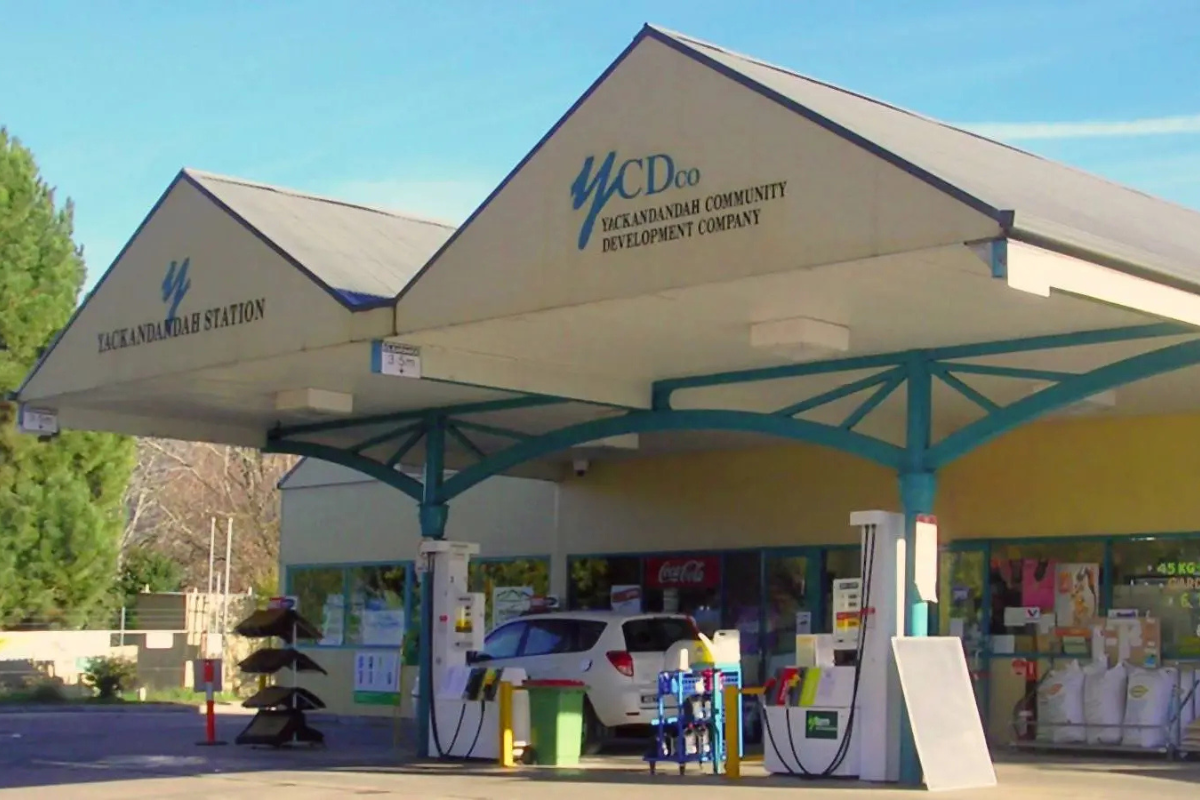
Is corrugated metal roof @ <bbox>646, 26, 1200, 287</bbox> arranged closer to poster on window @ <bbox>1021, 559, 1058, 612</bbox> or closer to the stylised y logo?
poster on window @ <bbox>1021, 559, 1058, 612</bbox>

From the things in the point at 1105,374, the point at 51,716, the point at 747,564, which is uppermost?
the point at 1105,374

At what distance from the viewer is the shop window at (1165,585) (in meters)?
19.8

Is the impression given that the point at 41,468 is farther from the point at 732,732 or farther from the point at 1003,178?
the point at 1003,178

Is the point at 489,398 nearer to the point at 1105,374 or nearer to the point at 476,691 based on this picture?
the point at 476,691

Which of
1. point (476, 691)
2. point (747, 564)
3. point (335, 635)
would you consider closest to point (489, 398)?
point (476, 691)

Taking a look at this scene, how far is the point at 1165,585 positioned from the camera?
20000 mm

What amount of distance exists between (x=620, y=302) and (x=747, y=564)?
10219 mm

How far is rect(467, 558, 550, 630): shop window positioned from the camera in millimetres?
26969

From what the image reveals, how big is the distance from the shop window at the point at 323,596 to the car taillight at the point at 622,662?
35.6 feet

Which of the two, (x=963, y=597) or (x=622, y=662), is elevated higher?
(x=963, y=597)

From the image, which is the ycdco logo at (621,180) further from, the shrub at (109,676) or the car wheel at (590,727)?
the shrub at (109,676)

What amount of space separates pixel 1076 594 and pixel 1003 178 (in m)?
7.94

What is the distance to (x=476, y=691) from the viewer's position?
18.9m

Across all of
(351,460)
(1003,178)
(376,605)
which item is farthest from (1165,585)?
(376,605)
